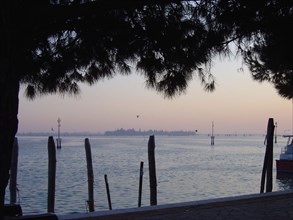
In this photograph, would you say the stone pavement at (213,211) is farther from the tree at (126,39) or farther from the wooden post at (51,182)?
the wooden post at (51,182)

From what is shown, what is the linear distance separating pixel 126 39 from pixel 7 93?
64.7 inches

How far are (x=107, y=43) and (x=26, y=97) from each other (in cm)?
128

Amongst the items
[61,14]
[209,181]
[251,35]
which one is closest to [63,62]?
[61,14]

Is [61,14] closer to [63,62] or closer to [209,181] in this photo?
[63,62]

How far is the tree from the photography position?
3.92 meters

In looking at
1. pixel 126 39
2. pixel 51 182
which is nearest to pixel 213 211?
pixel 126 39

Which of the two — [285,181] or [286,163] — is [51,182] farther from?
[286,163]

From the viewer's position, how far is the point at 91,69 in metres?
5.95

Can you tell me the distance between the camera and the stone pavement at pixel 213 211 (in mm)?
6781

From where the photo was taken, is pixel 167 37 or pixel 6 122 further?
pixel 167 37

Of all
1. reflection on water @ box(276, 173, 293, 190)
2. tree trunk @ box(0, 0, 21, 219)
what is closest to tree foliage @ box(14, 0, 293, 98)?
tree trunk @ box(0, 0, 21, 219)

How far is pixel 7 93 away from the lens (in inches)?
152

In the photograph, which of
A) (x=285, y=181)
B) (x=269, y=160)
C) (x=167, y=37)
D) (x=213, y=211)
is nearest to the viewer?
(x=167, y=37)

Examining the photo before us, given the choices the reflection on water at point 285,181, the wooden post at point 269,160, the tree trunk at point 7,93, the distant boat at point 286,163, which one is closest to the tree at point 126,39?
the tree trunk at point 7,93
